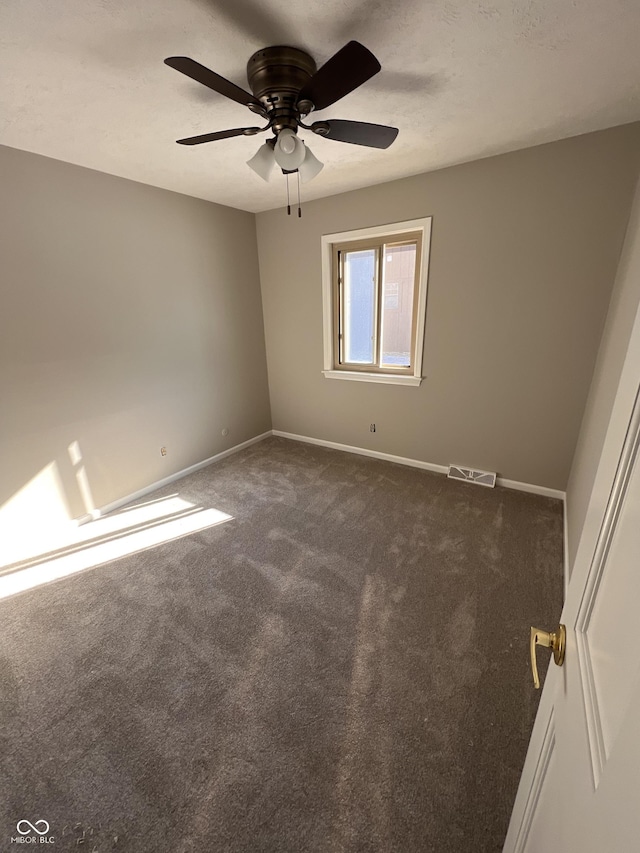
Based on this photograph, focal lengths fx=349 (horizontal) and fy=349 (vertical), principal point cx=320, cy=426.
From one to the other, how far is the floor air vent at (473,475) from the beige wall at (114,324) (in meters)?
2.30

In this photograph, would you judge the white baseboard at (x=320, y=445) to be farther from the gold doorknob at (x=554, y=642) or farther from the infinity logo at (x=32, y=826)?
the gold doorknob at (x=554, y=642)

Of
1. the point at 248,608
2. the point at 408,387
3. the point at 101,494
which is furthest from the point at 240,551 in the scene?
the point at 408,387

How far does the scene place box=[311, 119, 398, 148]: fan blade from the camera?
4.78 feet

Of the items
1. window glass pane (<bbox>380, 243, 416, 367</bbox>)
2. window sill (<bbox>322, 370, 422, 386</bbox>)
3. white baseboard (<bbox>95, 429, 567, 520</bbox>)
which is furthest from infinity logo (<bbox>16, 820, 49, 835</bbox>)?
Result: window glass pane (<bbox>380, 243, 416, 367</bbox>)

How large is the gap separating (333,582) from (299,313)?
2665mm

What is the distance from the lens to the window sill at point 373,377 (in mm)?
3177

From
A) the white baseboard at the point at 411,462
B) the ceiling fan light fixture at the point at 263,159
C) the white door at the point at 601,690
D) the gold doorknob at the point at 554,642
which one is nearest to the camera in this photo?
the white door at the point at 601,690

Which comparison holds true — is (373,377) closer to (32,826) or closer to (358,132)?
(358,132)

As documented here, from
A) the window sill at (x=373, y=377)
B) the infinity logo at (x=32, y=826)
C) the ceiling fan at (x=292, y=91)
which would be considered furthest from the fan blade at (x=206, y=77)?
the infinity logo at (x=32, y=826)

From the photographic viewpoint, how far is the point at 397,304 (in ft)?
10.5

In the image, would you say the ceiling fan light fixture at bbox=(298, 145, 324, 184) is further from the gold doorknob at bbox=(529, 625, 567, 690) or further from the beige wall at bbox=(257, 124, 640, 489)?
the gold doorknob at bbox=(529, 625, 567, 690)

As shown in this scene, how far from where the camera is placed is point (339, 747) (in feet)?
4.19

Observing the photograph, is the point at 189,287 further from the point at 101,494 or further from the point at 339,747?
the point at 339,747

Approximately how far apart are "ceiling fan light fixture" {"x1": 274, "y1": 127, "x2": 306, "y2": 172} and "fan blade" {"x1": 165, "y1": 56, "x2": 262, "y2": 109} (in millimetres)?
141
